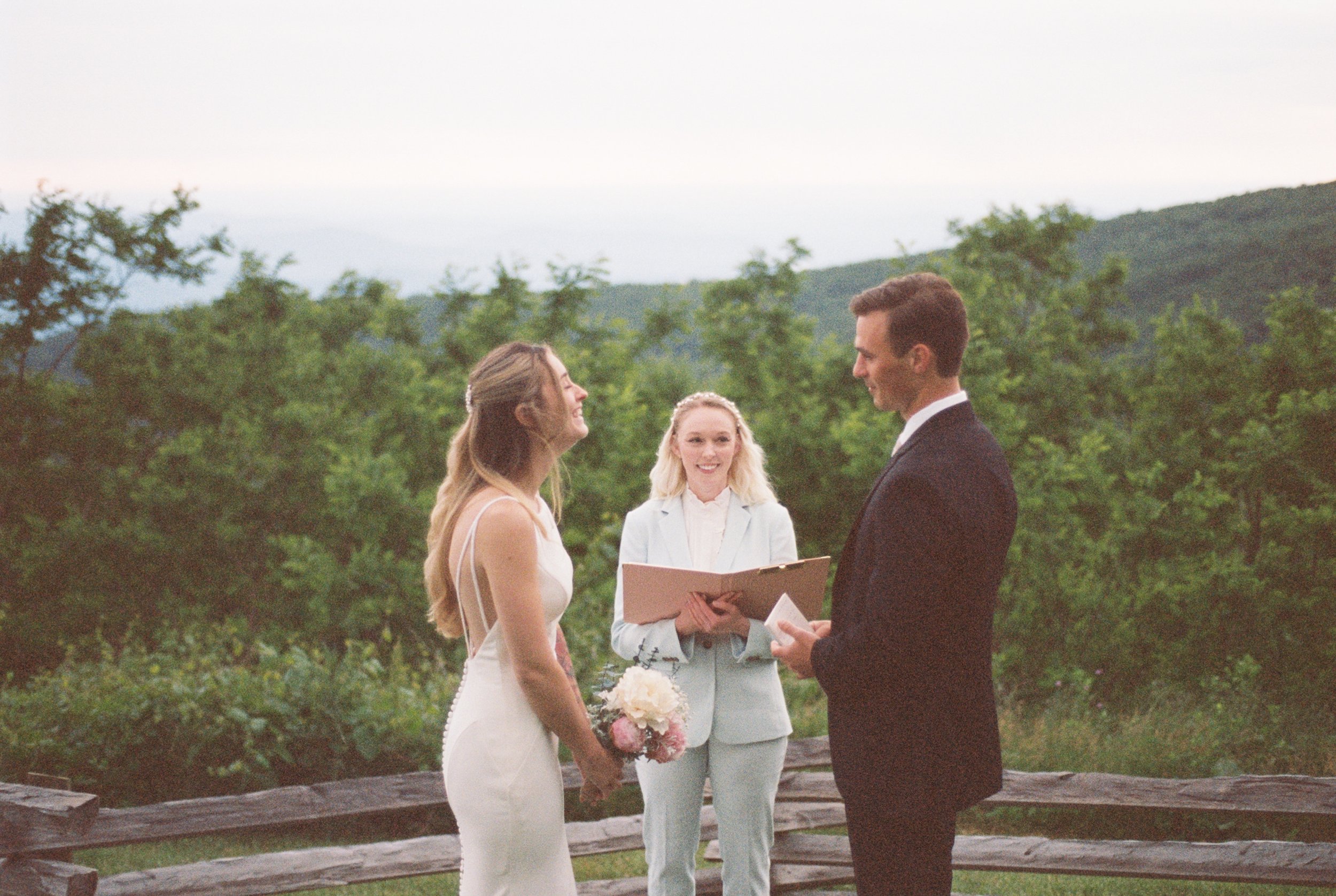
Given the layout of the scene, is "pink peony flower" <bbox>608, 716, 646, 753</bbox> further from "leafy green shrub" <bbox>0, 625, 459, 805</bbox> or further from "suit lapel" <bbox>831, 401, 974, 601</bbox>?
"leafy green shrub" <bbox>0, 625, 459, 805</bbox>

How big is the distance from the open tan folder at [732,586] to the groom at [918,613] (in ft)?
2.53

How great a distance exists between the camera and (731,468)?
458cm

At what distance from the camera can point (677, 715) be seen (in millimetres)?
3273

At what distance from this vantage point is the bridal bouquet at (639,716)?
3141mm

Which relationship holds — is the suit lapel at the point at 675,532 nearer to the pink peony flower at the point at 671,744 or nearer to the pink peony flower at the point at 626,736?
the pink peony flower at the point at 671,744

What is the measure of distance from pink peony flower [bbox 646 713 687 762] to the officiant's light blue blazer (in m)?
0.72

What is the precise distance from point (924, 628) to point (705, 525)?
1839 millimetres

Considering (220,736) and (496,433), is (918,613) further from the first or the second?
(220,736)

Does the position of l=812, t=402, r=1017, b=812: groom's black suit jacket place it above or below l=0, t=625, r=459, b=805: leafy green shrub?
above

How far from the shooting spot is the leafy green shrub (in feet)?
24.8

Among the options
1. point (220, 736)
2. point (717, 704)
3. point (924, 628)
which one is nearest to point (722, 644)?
point (717, 704)

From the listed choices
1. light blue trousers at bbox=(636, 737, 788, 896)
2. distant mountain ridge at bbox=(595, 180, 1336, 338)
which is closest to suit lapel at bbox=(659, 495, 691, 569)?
light blue trousers at bbox=(636, 737, 788, 896)

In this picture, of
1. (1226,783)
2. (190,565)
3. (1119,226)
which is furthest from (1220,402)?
(190,565)

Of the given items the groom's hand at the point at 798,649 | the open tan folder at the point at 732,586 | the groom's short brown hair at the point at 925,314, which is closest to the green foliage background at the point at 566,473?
the open tan folder at the point at 732,586
